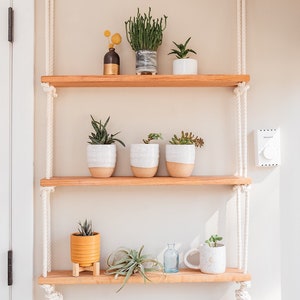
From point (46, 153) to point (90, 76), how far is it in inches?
13.0

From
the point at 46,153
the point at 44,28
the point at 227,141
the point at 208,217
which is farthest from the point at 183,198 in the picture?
the point at 44,28

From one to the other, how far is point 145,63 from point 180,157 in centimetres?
36

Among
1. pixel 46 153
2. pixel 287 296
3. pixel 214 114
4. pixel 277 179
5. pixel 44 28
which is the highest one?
pixel 44 28

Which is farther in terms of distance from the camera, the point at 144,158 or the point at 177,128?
the point at 177,128

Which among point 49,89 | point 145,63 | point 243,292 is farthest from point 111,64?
point 243,292

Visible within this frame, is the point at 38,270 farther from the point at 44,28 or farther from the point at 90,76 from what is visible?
the point at 44,28

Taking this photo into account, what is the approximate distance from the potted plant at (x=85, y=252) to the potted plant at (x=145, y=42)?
0.62 metres

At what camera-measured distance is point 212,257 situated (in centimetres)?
151

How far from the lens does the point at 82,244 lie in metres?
1.49

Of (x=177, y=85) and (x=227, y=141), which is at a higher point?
(x=177, y=85)

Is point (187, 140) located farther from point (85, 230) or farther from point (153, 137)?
point (85, 230)

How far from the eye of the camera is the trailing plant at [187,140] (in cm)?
153
